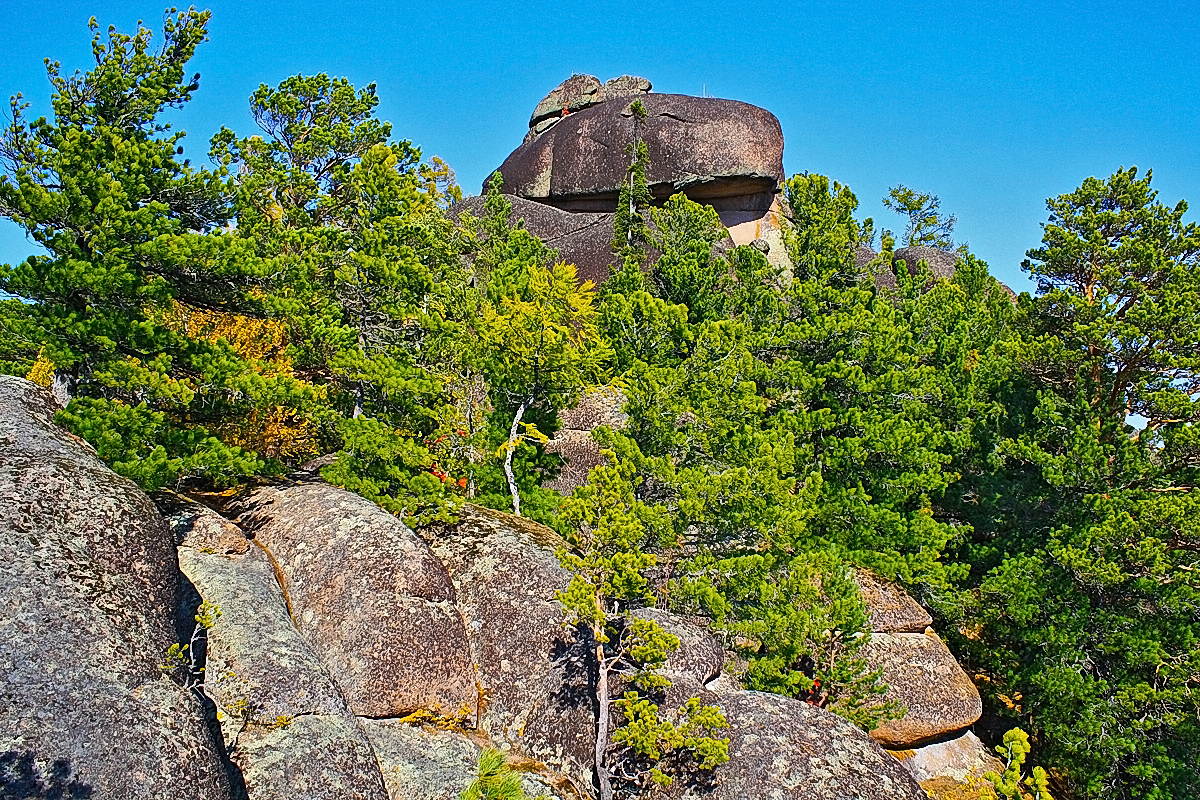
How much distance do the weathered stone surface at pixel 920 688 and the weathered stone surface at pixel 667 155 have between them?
30.5 meters

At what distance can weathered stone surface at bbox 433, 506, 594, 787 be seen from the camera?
13.5 metres

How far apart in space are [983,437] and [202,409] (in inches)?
786

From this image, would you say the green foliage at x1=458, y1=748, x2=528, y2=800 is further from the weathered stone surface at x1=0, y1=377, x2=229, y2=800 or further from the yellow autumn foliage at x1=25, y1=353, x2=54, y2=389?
the yellow autumn foliage at x1=25, y1=353, x2=54, y2=389

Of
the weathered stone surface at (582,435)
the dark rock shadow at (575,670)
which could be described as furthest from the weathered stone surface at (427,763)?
the weathered stone surface at (582,435)

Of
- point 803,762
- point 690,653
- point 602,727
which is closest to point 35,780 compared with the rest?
point 602,727


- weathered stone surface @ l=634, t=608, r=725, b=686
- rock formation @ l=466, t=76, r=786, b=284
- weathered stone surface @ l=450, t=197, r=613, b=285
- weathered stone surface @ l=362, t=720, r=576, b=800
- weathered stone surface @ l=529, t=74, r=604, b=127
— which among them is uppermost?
weathered stone surface @ l=529, t=74, r=604, b=127

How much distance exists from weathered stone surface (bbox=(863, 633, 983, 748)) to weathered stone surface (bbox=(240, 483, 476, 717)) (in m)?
10.6

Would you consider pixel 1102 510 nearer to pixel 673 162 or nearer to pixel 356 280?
pixel 356 280

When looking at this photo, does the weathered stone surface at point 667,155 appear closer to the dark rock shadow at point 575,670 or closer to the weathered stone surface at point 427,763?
the dark rock shadow at point 575,670

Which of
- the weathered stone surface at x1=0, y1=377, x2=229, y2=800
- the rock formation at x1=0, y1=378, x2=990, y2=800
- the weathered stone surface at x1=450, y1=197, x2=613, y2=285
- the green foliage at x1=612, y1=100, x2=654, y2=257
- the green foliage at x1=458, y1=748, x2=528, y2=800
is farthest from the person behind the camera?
the weathered stone surface at x1=450, y1=197, x2=613, y2=285

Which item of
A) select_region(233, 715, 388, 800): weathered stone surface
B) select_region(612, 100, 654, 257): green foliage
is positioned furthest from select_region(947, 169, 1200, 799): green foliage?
select_region(612, 100, 654, 257): green foliage

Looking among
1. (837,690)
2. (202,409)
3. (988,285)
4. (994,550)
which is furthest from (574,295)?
(988,285)

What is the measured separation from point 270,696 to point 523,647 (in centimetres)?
450

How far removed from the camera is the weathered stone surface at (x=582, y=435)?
947 inches
